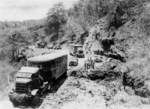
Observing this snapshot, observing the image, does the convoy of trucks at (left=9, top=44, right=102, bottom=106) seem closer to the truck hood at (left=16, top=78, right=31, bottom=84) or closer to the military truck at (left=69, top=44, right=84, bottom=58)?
the truck hood at (left=16, top=78, right=31, bottom=84)

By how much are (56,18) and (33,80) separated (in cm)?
6082

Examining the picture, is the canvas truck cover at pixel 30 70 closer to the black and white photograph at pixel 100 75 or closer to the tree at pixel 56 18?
the black and white photograph at pixel 100 75

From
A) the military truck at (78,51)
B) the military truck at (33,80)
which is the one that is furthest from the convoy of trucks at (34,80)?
the military truck at (78,51)

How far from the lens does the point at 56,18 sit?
7256 cm

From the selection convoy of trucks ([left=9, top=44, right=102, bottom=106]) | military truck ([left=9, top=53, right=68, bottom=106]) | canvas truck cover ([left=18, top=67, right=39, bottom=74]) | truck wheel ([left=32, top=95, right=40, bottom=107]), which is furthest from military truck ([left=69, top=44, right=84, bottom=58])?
truck wheel ([left=32, top=95, right=40, bottom=107])

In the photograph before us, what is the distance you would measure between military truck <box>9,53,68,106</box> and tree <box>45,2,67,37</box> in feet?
185

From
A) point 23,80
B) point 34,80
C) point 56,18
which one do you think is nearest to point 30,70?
point 34,80

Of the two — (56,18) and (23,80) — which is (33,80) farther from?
(56,18)

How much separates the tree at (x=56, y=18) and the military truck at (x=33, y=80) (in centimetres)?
5648

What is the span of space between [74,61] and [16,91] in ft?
46.8

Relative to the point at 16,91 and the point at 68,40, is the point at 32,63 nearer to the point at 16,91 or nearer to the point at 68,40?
the point at 16,91

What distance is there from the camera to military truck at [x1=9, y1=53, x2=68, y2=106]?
1357 centimetres

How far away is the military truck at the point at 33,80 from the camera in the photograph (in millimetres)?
13570

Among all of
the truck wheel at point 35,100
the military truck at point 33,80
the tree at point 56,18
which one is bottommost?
the truck wheel at point 35,100
